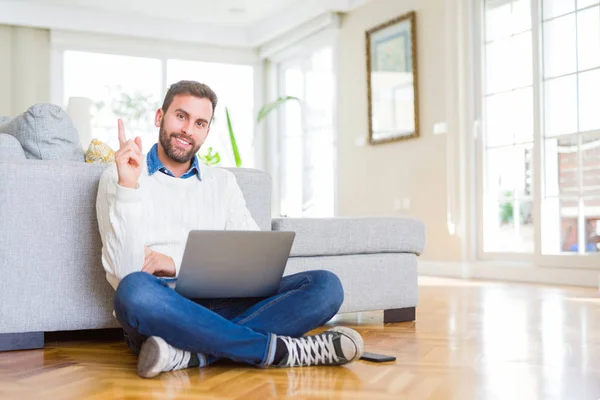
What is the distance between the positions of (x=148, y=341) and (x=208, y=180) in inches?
23.8

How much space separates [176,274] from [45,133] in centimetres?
87

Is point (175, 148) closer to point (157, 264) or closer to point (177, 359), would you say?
point (157, 264)

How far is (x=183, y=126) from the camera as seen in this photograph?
2184 mm

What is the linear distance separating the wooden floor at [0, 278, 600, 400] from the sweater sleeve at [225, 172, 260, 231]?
473mm

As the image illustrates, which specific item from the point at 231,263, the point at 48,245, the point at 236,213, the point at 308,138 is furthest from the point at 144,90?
the point at 231,263

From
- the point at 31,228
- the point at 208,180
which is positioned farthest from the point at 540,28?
the point at 31,228

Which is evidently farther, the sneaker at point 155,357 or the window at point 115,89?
the window at point 115,89

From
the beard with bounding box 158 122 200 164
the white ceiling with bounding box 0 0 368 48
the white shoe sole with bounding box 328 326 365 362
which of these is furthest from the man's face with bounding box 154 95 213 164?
the white ceiling with bounding box 0 0 368 48

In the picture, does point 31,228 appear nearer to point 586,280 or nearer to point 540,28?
point 586,280

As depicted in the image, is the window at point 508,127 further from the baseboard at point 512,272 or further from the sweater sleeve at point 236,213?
the sweater sleeve at point 236,213

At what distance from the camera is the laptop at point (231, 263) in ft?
6.22

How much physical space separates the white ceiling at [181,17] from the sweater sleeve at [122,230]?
564cm

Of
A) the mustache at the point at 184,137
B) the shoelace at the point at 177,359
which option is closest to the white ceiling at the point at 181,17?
the mustache at the point at 184,137

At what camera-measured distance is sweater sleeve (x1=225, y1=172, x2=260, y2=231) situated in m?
2.30
